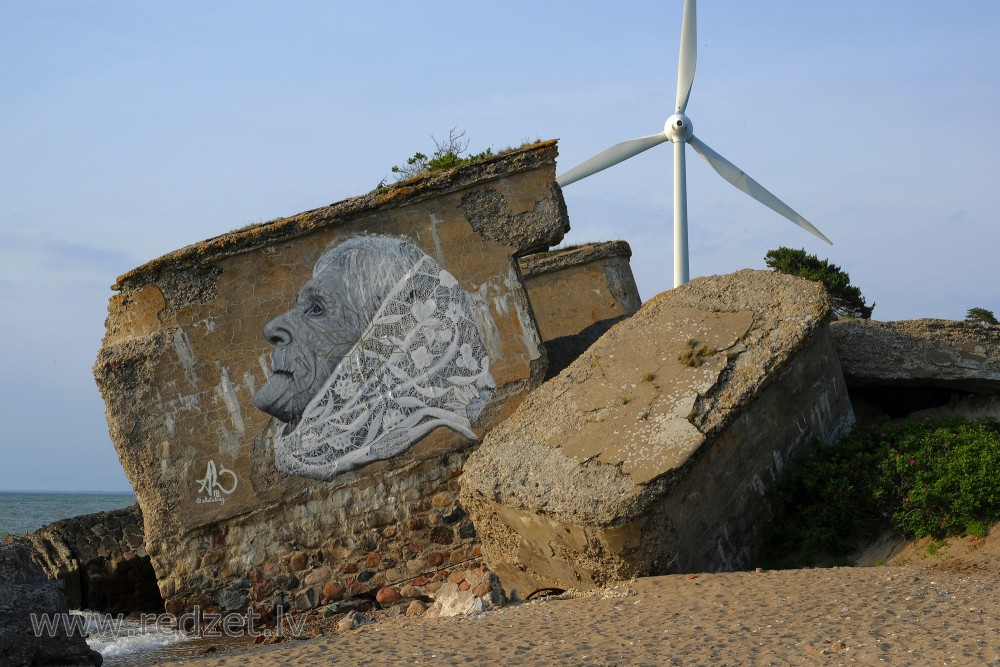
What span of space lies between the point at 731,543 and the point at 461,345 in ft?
10.3

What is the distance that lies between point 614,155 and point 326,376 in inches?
388

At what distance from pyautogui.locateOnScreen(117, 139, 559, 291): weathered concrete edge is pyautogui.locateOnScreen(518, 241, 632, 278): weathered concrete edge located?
5232mm

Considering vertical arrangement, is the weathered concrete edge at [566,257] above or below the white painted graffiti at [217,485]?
above

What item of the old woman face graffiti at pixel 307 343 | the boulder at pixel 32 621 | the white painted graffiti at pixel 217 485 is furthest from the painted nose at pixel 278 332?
the boulder at pixel 32 621

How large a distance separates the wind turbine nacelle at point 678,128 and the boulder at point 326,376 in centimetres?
840

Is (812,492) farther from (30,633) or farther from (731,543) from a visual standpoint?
(30,633)

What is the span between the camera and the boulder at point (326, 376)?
9453mm

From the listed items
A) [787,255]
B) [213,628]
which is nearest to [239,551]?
[213,628]

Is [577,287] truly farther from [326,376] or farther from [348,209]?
[326,376]

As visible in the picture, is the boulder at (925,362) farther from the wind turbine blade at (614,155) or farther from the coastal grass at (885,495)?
the wind turbine blade at (614,155)

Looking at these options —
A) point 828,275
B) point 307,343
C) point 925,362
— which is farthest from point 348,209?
point 828,275

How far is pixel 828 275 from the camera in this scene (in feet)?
73.3

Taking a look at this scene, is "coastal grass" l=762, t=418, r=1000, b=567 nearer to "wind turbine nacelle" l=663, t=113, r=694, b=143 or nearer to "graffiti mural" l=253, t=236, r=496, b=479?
"graffiti mural" l=253, t=236, r=496, b=479

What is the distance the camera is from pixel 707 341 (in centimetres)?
854
